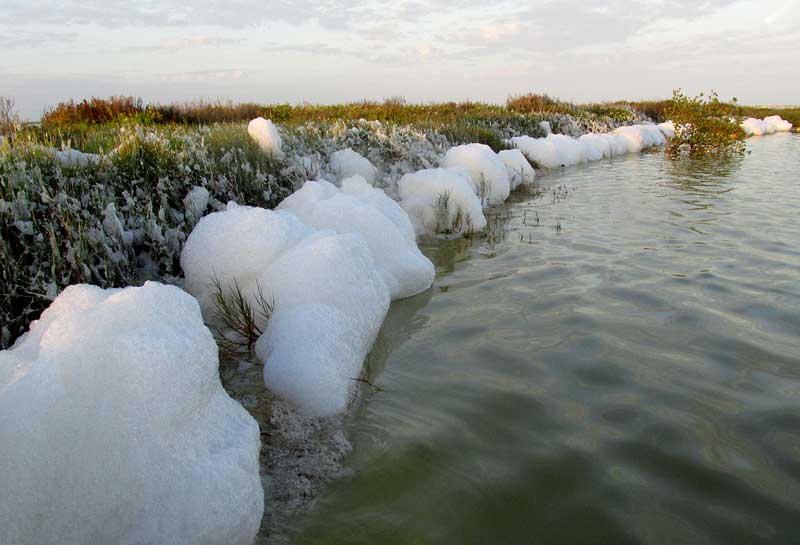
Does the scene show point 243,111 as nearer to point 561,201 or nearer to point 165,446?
point 561,201

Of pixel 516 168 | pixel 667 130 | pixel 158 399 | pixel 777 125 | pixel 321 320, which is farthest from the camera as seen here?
pixel 777 125

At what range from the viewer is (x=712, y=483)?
8.45ft

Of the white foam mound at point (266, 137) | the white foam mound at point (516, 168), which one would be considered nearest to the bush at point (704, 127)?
the white foam mound at point (516, 168)

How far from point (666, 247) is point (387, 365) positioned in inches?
160

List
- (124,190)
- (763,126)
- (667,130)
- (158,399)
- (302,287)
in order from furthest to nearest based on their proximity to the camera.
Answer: (763,126) → (667,130) → (124,190) → (302,287) → (158,399)

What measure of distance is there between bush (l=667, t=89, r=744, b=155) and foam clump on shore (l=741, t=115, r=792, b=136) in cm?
1175

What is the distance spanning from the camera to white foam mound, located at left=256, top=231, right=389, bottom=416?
3.30m

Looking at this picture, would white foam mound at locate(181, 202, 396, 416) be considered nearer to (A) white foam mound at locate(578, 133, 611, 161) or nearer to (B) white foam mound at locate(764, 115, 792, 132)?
(A) white foam mound at locate(578, 133, 611, 161)

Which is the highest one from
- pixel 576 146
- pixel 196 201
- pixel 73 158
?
pixel 73 158

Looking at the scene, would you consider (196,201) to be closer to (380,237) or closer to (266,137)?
(380,237)

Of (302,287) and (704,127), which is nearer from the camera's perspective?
(302,287)

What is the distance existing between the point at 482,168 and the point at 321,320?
268 inches

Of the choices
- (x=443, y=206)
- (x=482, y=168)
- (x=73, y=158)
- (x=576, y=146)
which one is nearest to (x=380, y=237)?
(x=443, y=206)

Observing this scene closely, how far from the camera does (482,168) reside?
32.1 ft
